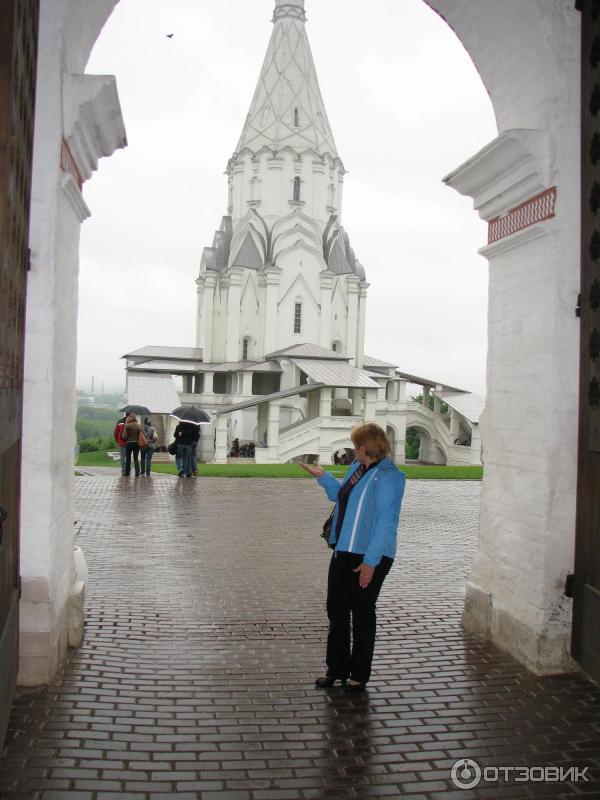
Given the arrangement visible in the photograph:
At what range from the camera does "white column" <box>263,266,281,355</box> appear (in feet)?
184

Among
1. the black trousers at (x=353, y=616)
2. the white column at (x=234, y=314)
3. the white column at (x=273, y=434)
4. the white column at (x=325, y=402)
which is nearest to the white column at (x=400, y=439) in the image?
the white column at (x=325, y=402)

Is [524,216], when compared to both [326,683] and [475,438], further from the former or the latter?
[475,438]

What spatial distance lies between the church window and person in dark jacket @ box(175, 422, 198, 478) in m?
38.9

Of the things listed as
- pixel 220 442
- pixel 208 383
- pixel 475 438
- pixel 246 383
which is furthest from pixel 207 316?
pixel 475 438

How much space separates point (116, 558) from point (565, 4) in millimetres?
7225

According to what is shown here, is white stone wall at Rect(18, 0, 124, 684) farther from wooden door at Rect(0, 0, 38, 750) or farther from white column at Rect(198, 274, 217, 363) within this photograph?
white column at Rect(198, 274, 217, 363)

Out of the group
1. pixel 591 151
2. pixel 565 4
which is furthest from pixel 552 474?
pixel 565 4

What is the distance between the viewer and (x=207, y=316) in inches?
2340

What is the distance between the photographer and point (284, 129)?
186ft

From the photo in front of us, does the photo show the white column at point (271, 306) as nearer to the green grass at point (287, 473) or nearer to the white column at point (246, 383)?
the white column at point (246, 383)

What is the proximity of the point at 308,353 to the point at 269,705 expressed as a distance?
4670 centimetres

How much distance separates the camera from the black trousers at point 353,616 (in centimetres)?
528

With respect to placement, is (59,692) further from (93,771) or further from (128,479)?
(128,479)

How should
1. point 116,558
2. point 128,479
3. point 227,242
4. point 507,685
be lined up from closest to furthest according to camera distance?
1. point 507,685
2. point 116,558
3. point 128,479
4. point 227,242
